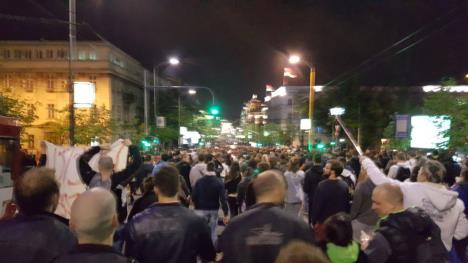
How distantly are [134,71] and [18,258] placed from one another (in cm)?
7201

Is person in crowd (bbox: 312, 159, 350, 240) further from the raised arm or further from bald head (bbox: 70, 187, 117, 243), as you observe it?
bald head (bbox: 70, 187, 117, 243)

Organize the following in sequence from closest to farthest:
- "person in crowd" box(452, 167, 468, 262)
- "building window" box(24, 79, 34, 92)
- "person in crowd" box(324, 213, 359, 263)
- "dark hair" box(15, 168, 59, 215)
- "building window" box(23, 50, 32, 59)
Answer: "dark hair" box(15, 168, 59, 215), "person in crowd" box(324, 213, 359, 263), "person in crowd" box(452, 167, 468, 262), "building window" box(24, 79, 34, 92), "building window" box(23, 50, 32, 59)

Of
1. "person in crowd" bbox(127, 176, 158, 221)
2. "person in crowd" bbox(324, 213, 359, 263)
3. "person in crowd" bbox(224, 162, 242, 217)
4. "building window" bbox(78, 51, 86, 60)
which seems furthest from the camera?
"building window" bbox(78, 51, 86, 60)

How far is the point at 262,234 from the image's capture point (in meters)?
3.56

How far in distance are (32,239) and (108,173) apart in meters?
3.19

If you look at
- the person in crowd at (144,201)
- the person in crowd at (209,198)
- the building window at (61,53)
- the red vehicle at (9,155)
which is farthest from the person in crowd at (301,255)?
the building window at (61,53)

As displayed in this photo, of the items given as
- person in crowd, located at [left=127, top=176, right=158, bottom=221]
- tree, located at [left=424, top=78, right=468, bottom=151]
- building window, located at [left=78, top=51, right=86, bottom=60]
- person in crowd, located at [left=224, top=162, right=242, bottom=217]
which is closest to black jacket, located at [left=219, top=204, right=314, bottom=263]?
person in crowd, located at [left=127, top=176, right=158, bottom=221]

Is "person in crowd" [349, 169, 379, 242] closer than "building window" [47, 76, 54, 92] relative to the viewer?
Yes

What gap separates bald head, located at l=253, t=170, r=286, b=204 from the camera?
3.72 m

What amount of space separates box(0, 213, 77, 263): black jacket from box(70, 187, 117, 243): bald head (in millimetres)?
579

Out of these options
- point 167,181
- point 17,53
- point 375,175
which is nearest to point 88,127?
point 375,175

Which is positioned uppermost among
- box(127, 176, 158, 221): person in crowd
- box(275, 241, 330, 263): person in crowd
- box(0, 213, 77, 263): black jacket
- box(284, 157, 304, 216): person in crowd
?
box(275, 241, 330, 263): person in crowd

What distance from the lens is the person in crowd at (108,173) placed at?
6324 millimetres

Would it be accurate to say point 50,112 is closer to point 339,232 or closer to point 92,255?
point 339,232
